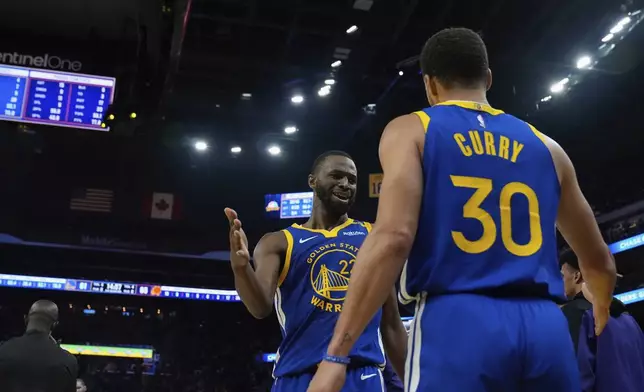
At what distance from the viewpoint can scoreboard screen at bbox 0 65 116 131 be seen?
10.2m

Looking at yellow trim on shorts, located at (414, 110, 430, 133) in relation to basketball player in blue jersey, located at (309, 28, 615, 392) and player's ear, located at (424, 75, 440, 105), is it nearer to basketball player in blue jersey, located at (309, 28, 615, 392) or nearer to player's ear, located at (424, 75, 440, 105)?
basketball player in blue jersey, located at (309, 28, 615, 392)

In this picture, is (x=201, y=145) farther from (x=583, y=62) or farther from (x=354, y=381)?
(x=354, y=381)

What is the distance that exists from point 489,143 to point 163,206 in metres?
16.1

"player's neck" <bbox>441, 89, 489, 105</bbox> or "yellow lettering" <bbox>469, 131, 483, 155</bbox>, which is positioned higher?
"player's neck" <bbox>441, 89, 489, 105</bbox>

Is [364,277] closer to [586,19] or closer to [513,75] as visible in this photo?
[586,19]

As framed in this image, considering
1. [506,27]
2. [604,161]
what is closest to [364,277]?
[506,27]

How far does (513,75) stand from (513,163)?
9.77 m

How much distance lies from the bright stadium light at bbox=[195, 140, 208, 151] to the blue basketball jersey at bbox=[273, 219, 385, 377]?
13816 millimetres

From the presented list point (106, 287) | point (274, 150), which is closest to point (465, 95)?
point (274, 150)

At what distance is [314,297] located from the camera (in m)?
3.06

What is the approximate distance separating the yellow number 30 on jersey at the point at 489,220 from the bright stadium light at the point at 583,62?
372 inches

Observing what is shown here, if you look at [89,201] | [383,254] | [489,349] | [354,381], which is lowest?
[354,381]

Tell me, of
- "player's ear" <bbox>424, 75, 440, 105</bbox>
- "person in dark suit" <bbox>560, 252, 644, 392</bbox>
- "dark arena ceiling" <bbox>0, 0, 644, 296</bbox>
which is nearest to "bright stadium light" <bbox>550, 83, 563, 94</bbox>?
"dark arena ceiling" <bbox>0, 0, 644, 296</bbox>

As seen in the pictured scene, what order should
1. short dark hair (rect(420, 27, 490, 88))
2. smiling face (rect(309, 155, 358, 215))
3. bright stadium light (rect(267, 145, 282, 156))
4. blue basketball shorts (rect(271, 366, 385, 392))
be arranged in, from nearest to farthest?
short dark hair (rect(420, 27, 490, 88)), blue basketball shorts (rect(271, 366, 385, 392)), smiling face (rect(309, 155, 358, 215)), bright stadium light (rect(267, 145, 282, 156))
